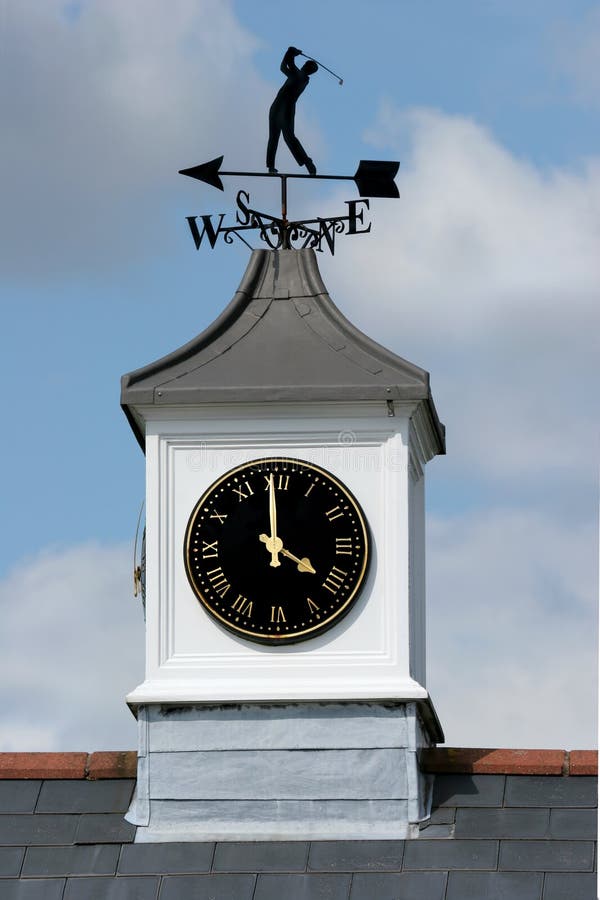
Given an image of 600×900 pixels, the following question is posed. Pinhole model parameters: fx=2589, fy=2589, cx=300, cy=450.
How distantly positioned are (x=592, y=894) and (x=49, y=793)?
13.4 feet

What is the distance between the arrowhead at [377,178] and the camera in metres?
20.1

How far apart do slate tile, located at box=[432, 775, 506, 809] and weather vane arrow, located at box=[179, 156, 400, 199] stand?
453 cm

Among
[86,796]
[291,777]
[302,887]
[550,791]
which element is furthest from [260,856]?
[550,791]

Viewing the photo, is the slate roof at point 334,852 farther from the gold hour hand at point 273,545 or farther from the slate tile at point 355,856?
the gold hour hand at point 273,545

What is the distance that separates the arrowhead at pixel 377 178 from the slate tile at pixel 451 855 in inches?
200

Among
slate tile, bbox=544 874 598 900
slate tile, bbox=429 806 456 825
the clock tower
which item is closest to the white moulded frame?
the clock tower

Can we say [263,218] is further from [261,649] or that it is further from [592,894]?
[592,894]

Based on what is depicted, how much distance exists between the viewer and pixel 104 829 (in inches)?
735

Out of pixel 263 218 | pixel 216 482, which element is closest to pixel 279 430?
pixel 216 482

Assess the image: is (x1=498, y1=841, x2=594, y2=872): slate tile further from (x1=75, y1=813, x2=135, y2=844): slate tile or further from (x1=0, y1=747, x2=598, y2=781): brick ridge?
(x1=75, y1=813, x2=135, y2=844): slate tile

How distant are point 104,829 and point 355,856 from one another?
6.06ft

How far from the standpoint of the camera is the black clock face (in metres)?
19.0

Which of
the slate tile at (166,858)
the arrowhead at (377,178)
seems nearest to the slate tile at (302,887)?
the slate tile at (166,858)

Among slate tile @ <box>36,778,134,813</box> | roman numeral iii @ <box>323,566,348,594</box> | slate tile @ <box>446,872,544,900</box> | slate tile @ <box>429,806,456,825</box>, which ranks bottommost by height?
slate tile @ <box>446,872,544,900</box>
